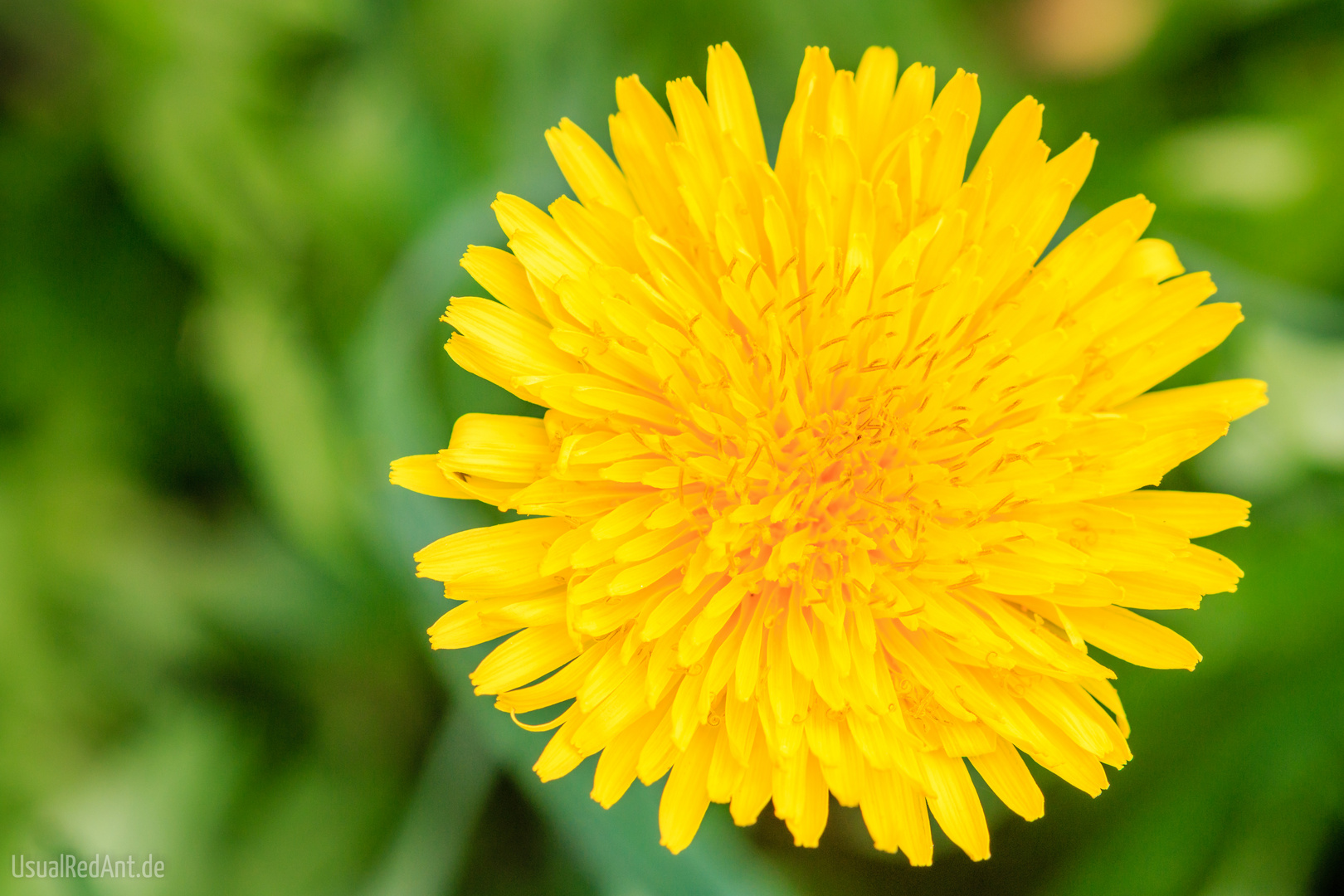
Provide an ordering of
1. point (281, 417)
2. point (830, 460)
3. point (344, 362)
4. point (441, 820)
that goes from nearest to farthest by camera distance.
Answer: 1. point (830, 460)
2. point (441, 820)
3. point (281, 417)
4. point (344, 362)

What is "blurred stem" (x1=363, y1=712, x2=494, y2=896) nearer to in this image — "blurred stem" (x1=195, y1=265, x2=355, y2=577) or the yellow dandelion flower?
"blurred stem" (x1=195, y1=265, x2=355, y2=577)

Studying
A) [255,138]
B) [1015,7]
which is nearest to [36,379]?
[255,138]

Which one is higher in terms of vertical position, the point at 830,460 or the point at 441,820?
the point at 830,460

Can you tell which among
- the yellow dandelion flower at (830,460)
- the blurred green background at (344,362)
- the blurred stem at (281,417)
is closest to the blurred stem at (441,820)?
the blurred green background at (344,362)

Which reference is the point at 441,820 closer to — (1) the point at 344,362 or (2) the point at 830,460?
(1) the point at 344,362

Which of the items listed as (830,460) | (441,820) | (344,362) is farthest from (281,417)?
(830,460)

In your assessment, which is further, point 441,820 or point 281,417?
point 281,417

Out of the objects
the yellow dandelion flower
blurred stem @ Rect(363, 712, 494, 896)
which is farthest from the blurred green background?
the yellow dandelion flower
